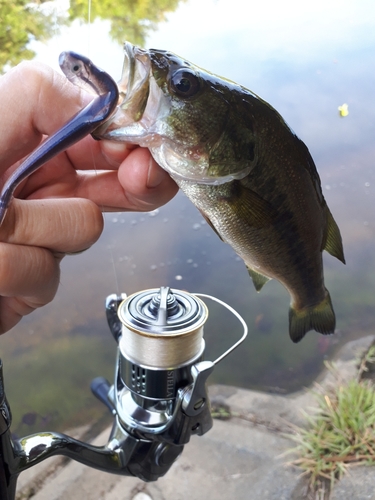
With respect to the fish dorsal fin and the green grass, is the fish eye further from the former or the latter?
the green grass

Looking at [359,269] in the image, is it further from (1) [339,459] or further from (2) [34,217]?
(2) [34,217]

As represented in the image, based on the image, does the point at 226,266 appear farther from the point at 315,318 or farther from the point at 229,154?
the point at 229,154

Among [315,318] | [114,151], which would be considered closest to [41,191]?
[114,151]

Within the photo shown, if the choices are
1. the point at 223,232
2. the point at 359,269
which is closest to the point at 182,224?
the point at 359,269

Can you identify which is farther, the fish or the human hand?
the human hand

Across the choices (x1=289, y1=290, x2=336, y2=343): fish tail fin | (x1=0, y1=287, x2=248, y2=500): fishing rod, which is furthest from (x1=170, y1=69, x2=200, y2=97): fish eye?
(x1=289, y1=290, x2=336, y2=343): fish tail fin

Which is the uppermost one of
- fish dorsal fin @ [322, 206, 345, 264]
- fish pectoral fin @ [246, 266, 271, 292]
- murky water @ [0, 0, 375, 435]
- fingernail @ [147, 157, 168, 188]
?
fingernail @ [147, 157, 168, 188]

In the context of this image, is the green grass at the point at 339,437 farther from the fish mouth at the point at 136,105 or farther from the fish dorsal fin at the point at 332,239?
the fish mouth at the point at 136,105
